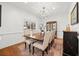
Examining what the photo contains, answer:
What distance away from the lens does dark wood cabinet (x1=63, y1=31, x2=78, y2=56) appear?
5.50ft

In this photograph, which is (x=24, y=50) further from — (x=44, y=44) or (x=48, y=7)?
(x=48, y=7)

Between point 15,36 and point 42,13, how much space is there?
26.9 inches

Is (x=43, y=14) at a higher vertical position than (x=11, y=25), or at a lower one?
higher

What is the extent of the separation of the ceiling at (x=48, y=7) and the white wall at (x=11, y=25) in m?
0.11

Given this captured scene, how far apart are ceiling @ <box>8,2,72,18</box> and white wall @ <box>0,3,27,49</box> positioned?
113 millimetres

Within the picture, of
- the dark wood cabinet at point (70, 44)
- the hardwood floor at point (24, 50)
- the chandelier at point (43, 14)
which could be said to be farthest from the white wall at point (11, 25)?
the dark wood cabinet at point (70, 44)

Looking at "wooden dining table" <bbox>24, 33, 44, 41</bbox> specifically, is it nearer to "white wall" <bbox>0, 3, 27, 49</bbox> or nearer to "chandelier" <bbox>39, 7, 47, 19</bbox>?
"white wall" <bbox>0, 3, 27, 49</bbox>

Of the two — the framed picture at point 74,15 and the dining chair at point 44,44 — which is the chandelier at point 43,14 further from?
the framed picture at point 74,15

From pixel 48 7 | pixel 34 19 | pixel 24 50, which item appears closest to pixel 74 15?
pixel 48 7

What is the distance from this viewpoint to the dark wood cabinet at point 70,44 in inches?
66.1

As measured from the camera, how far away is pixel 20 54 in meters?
1.82

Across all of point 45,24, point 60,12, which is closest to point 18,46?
point 45,24

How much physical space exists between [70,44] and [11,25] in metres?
1.17

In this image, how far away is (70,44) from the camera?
174 centimetres
